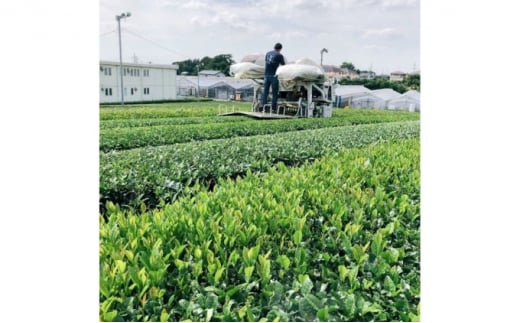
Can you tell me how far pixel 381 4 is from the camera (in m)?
2.34

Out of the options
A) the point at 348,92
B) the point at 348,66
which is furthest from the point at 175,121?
the point at 348,66

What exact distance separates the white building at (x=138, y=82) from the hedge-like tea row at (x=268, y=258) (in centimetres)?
87

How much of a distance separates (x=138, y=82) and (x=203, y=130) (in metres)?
1.70

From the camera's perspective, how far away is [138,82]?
333 centimetres

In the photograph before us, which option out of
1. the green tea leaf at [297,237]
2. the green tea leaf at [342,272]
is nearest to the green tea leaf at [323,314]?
the green tea leaf at [342,272]

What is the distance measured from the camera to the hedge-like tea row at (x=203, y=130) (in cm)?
309

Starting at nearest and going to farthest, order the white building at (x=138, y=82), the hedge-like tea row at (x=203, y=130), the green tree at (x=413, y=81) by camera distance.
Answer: the green tree at (x=413, y=81) < the white building at (x=138, y=82) < the hedge-like tea row at (x=203, y=130)

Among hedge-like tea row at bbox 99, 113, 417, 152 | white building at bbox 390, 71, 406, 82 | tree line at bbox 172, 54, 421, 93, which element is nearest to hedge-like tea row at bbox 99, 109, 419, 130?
hedge-like tea row at bbox 99, 113, 417, 152

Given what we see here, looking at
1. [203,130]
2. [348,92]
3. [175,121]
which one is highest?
[348,92]

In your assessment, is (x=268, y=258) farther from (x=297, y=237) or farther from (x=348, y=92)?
(x=348, y=92)

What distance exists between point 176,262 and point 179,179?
3.81 ft

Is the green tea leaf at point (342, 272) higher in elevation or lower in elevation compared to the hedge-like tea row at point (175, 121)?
lower

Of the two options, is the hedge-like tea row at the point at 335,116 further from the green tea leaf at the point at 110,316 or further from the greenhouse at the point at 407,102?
the green tea leaf at the point at 110,316
